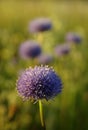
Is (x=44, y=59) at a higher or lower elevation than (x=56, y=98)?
higher

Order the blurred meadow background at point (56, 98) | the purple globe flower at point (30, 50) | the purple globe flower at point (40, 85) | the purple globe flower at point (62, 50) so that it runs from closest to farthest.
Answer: the purple globe flower at point (40, 85)
the blurred meadow background at point (56, 98)
the purple globe flower at point (30, 50)
the purple globe flower at point (62, 50)

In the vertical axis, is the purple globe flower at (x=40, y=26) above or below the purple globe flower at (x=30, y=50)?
above

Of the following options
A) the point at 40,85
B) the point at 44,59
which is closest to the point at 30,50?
the point at 44,59

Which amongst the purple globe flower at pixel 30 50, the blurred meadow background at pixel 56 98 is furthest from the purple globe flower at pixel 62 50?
the purple globe flower at pixel 30 50

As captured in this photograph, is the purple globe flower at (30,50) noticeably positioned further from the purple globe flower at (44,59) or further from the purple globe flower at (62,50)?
the purple globe flower at (62,50)

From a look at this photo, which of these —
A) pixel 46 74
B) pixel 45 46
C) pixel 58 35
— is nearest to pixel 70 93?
pixel 45 46

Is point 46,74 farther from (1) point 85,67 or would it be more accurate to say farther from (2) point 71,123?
(1) point 85,67

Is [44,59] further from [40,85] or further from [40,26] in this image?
[40,85]

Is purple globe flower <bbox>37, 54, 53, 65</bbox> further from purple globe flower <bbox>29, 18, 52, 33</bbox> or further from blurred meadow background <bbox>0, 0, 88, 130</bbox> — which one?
purple globe flower <bbox>29, 18, 52, 33</bbox>
